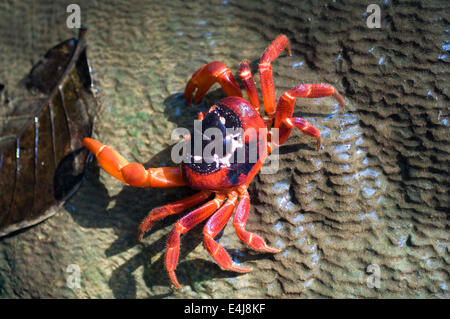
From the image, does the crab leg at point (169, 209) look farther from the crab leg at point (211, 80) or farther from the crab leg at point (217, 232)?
the crab leg at point (211, 80)

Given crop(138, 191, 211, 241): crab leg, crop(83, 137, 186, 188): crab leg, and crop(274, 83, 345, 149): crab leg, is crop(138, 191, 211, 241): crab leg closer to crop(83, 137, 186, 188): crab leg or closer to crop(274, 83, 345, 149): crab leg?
crop(83, 137, 186, 188): crab leg

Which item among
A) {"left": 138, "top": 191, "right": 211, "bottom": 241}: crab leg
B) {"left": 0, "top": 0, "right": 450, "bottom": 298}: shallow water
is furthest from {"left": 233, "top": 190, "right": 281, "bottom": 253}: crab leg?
{"left": 138, "top": 191, "right": 211, "bottom": 241}: crab leg

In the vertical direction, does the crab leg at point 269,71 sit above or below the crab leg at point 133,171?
above

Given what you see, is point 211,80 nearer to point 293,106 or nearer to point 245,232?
point 293,106

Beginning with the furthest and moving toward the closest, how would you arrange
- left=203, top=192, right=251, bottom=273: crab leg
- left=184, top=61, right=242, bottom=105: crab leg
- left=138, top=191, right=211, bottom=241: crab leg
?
1. left=184, top=61, right=242, bottom=105: crab leg
2. left=138, top=191, right=211, bottom=241: crab leg
3. left=203, top=192, right=251, bottom=273: crab leg

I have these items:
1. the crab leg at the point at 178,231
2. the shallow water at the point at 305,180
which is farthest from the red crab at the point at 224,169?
the shallow water at the point at 305,180

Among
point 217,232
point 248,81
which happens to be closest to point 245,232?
point 217,232
